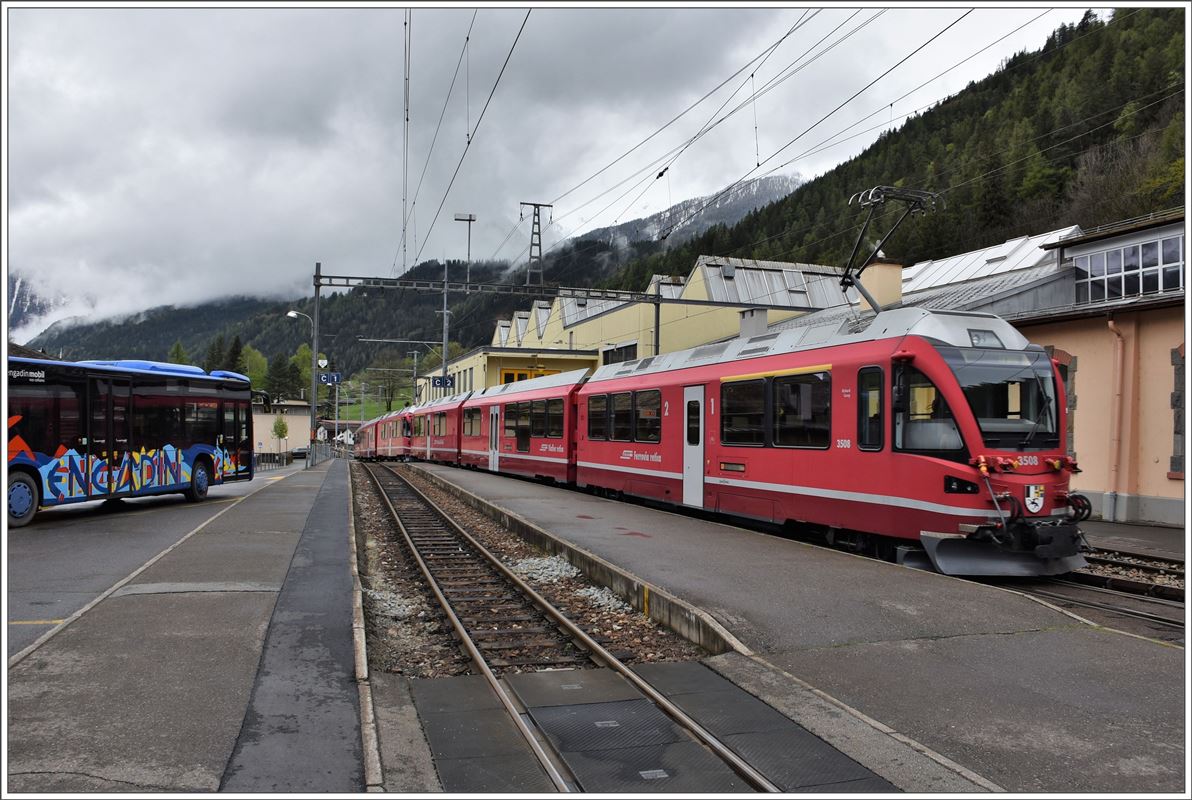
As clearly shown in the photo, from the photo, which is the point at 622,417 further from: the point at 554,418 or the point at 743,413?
the point at 743,413

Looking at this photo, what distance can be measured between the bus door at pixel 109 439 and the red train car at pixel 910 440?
36.6ft

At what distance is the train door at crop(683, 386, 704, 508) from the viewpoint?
14.9 meters

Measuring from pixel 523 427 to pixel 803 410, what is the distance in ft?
49.1

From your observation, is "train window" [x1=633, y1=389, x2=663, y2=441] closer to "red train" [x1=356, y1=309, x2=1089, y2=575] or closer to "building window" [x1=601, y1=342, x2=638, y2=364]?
"red train" [x1=356, y1=309, x2=1089, y2=575]

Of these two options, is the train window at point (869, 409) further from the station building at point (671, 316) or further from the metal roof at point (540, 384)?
the station building at point (671, 316)

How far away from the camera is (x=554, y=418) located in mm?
23047

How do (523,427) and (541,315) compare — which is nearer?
(523,427)

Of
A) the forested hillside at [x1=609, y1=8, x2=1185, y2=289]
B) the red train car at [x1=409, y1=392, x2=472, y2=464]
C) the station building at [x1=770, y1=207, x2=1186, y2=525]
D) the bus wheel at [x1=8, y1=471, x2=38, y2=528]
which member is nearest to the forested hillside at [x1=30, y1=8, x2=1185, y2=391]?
the forested hillside at [x1=609, y1=8, x2=1185, y2=289]

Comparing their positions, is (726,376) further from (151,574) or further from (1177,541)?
(151,574)

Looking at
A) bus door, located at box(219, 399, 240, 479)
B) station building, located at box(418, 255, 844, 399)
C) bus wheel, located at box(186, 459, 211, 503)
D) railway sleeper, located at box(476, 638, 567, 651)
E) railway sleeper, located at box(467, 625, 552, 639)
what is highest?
station building, located at box(418, 255, 844, 399)

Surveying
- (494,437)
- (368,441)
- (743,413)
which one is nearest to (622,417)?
(743,413)

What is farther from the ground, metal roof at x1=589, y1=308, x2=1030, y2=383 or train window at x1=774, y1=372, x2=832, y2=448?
metal roof at x1=589, y1=308, x2=1030, y2=383

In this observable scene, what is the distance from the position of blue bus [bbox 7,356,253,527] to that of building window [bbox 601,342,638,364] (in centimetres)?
2728

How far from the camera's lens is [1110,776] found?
428 cm
